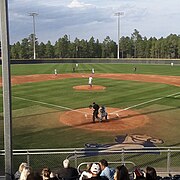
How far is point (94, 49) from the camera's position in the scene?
140750 millimetres

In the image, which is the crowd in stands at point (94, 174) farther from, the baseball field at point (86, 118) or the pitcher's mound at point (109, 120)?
the pitcher's mound at point (109, 120)

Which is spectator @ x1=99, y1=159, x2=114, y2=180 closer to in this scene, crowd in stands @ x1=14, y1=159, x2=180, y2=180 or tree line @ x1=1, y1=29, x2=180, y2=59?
crowd in stands @ x1=14, y1=159, x2=180, y2=180

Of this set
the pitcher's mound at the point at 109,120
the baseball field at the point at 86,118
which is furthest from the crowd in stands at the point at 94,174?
the pitcher's mound at the point at 109,120

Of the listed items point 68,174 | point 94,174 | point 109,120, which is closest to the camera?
point 94,174

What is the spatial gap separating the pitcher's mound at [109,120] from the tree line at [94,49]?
112362mm

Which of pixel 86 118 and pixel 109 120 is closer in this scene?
pixel 109 120

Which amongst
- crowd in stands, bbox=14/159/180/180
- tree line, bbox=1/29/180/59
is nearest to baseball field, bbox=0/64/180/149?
crowd in stands, bbox=14/159/180/180

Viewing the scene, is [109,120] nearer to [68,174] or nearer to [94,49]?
[68,174]

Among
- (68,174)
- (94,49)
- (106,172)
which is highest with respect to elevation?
(94,49)

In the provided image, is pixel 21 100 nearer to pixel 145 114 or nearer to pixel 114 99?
pixel 114 99

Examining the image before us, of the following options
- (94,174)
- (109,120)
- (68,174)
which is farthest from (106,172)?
(109,120)

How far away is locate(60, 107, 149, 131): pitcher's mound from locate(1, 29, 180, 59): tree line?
11236 cm

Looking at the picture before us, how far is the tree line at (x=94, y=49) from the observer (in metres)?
131

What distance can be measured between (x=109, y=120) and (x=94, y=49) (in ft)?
402
